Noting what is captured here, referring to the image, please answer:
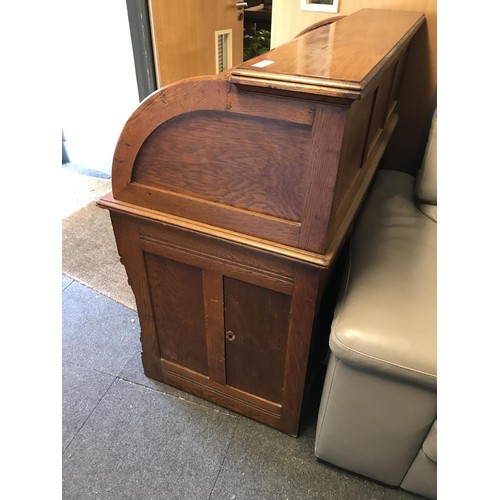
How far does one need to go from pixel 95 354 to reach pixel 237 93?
48.4 inches

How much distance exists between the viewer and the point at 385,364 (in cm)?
87

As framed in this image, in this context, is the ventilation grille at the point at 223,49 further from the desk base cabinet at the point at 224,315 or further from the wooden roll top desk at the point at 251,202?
the desk base cabinet at the point at 224,315

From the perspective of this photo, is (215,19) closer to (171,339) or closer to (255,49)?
(255,49)

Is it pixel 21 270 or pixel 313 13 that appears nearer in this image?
pixel 21 270

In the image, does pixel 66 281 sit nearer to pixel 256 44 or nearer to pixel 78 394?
pixel 78 394

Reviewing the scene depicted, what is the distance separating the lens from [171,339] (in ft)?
4.28

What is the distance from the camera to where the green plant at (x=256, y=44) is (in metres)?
3.64

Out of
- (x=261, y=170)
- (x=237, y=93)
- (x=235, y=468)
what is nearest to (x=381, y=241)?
(x=261, y=170)

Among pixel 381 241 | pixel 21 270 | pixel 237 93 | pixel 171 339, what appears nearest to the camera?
pixel 21 270

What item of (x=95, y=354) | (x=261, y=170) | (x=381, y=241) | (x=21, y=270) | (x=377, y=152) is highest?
(x=21, y=270)

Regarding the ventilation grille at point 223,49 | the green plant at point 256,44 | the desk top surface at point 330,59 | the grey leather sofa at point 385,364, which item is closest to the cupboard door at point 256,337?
the grey leather sofa at point 385,364

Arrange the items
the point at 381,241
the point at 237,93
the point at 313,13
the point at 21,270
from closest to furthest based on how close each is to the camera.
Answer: the point at 21,270
the point at 237,93
the point at 381,241
the point at 313,13

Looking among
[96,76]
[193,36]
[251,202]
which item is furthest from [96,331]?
[193,36]

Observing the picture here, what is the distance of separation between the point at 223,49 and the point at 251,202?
248 cm
